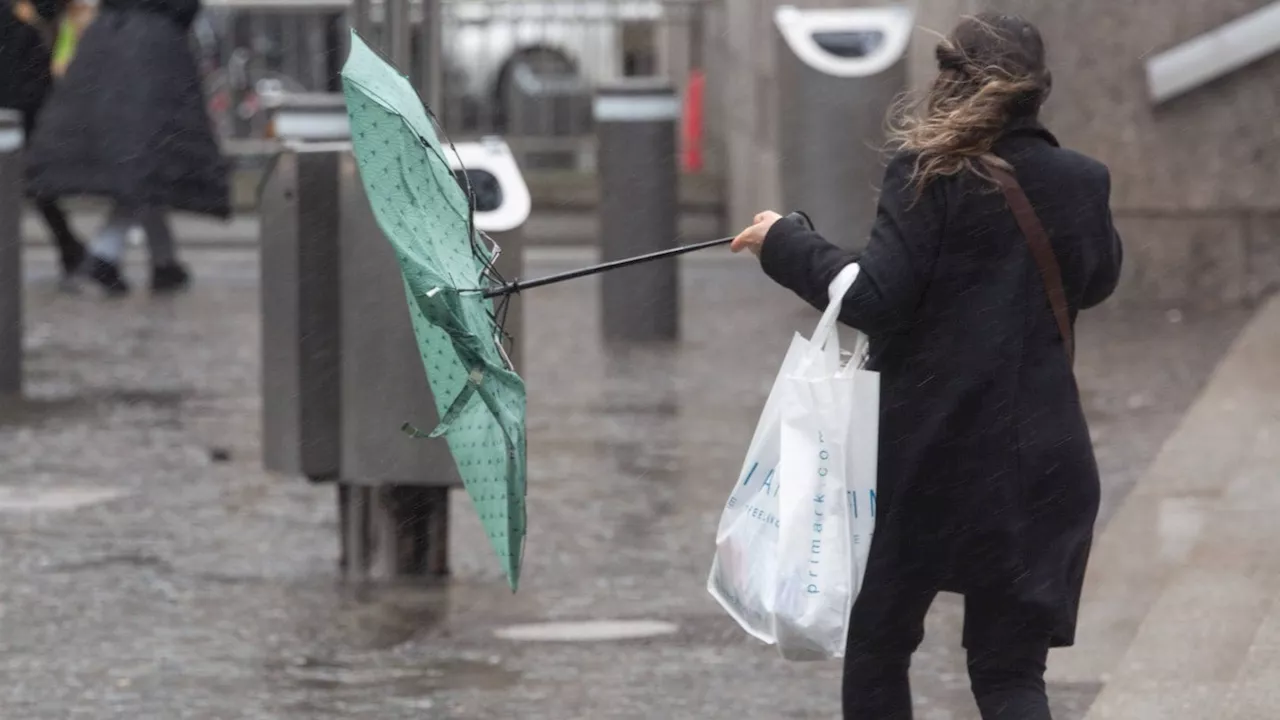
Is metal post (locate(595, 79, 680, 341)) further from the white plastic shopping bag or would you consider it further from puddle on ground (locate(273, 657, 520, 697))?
the white plastic shopping bag

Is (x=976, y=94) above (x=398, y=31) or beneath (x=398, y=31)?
above

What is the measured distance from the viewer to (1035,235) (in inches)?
160

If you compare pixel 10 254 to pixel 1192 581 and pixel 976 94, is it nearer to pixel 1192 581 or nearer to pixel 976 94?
pixel 1192 581

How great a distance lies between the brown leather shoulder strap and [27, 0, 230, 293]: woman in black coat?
9672mm

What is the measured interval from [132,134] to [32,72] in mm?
767

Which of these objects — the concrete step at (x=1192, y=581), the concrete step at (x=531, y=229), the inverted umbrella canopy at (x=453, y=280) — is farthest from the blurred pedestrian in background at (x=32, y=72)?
the inverted umbrella canopy at (x=453, y=280)

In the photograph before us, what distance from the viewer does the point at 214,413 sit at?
375 inches

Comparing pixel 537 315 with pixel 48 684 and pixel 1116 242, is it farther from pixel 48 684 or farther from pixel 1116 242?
pixel 1116 242

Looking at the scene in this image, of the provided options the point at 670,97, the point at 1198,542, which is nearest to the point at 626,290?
the point at 670,97

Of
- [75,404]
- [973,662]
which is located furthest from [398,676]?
[75,404]

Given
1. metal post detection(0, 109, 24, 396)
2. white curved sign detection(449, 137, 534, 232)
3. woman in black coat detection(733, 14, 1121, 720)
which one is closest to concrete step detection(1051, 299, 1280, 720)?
woman in black coat detection(733, 14, 1121, 720)

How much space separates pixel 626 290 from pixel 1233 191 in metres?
2.89

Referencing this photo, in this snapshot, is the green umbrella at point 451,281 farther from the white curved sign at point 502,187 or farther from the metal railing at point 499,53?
the metal railing at point 499,53

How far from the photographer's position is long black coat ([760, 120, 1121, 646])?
404cm
